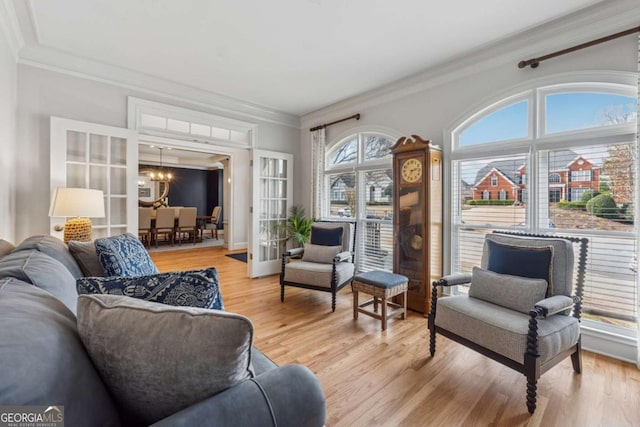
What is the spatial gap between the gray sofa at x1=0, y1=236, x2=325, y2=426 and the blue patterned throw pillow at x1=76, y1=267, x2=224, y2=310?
18cm

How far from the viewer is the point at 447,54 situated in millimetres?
3027

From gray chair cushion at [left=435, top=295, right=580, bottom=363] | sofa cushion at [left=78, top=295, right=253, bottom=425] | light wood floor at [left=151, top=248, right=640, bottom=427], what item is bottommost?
light wood floor at [left=151, top=248, right=640, bottom=427]

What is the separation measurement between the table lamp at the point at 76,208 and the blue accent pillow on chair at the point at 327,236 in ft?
7.97

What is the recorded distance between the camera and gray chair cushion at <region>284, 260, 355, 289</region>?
336 centimetres

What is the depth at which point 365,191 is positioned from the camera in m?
4.29

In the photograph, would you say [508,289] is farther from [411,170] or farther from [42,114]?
[42,114]

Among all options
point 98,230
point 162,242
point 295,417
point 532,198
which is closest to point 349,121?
point 532,198

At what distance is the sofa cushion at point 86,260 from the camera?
1.84 metres

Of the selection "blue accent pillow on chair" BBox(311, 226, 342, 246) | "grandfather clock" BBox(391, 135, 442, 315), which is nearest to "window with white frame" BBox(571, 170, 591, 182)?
"grandfather clock" BBox(391, 135, 442, 315)

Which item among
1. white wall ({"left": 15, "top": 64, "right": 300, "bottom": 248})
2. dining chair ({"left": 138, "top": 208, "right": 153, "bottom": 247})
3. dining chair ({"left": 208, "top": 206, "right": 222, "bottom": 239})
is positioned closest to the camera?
white wall ({"left": 15, "top": 64, "right": 300, "bottom": 248})

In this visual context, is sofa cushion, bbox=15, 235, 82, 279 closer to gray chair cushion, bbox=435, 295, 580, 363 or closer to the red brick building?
gray chair cushion, bbox=435, 295, 580, 363

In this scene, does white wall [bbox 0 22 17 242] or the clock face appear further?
the clock face

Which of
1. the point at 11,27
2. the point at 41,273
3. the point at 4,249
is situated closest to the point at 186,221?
the point at 11,27

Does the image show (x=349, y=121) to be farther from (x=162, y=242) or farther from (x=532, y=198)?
(x=162, y=242)
